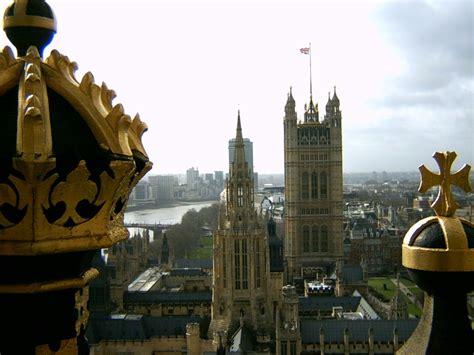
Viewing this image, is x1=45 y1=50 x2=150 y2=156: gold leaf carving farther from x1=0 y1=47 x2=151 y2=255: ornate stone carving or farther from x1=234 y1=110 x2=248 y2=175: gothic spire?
x1=234 y1=110 x2=248 y2=175: gothic spire

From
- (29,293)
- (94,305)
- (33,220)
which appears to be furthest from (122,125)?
(94,305)

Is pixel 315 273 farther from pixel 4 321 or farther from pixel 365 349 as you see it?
pixel 4 321

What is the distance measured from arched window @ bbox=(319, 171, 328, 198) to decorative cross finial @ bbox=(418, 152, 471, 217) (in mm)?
53638

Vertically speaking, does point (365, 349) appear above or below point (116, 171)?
below

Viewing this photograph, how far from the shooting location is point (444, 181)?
11.8 feet

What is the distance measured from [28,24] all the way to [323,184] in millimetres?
54951

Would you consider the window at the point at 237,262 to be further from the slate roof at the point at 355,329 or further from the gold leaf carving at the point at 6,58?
the gold leaf carving at the point at 6,58

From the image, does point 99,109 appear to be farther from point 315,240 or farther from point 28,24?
point 315,240

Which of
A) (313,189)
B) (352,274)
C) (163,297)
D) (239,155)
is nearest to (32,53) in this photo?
(239,155)

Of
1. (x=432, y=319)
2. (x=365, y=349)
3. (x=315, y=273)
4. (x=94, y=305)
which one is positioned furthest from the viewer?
(x=315, y=273)

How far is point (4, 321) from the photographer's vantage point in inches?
118

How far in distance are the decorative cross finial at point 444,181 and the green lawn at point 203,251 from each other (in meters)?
75.1

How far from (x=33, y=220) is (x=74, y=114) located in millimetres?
647

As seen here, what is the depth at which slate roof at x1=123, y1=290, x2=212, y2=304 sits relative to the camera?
143 feet
